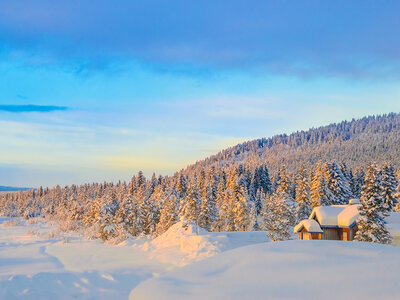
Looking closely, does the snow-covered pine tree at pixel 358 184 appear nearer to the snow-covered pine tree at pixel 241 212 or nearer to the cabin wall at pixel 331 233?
the snow-covered pine tree at pixel 241 212

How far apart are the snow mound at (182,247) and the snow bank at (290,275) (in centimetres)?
1321

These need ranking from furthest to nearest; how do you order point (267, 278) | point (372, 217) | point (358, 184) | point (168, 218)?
1. point (358, 184)
2. point (168, 218)
3. point (372, 217)
4. point (267, 278)

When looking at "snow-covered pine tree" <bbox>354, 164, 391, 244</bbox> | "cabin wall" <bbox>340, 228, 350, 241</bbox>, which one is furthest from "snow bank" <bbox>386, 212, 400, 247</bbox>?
"snow-covered pine tree" <bbox>354, 164, 391, 244</bbox>

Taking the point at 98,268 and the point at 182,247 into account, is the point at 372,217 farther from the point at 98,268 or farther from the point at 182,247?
the point at 98,268

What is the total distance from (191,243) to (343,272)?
748 inches

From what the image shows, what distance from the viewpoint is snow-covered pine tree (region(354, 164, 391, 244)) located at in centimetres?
2853

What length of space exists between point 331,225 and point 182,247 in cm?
1882

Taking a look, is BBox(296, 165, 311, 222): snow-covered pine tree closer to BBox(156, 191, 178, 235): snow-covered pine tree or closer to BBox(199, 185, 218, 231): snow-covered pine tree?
BBox(199, 185, 218, 231): snow-covered pine tree

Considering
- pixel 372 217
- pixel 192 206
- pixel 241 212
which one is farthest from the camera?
pixel 192 206

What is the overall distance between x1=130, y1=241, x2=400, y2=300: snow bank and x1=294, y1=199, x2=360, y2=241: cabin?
85.5 ft

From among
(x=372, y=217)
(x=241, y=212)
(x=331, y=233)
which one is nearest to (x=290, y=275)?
(x=372, y=217)

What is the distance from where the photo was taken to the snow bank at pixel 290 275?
641 centimetres

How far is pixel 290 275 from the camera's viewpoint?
748 centimetres

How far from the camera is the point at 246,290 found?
273 inches
